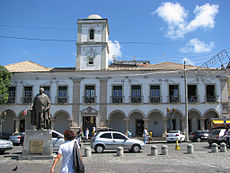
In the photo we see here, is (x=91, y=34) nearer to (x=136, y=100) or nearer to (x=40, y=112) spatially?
(x=136, y=100)

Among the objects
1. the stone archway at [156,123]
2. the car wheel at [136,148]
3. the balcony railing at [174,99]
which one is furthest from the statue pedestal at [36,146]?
the balcony railing at [174,99]

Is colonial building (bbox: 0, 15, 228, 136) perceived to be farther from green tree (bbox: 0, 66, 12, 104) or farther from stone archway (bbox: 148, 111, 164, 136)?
green tree (bbox: 0, 66, 12, 104)

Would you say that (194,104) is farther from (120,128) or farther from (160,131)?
(120,128)

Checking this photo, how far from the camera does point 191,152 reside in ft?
46.3

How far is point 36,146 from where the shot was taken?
1154cm

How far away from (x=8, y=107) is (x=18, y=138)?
8531mm

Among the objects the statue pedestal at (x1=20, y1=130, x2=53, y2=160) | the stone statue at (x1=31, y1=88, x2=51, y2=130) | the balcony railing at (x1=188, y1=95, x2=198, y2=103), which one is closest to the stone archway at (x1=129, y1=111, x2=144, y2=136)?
the balcony railing at (x1=188, y1=95, x2=198, y2=103)

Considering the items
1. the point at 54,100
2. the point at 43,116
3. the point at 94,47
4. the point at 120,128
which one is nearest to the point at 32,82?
the point at 54,100

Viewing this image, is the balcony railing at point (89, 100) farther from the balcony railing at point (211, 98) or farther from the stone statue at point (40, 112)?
the stone statue at point (40, 112)

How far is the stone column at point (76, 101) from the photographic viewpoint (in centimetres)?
2914

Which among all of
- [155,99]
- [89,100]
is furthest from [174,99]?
[89,100]

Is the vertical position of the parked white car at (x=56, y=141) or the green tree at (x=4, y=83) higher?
the green tree at (x=4, y=83)

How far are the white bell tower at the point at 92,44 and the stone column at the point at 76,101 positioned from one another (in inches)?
64.9

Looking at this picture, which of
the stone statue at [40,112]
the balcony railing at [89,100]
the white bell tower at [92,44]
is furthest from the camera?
the white bell tower at [92,44]
